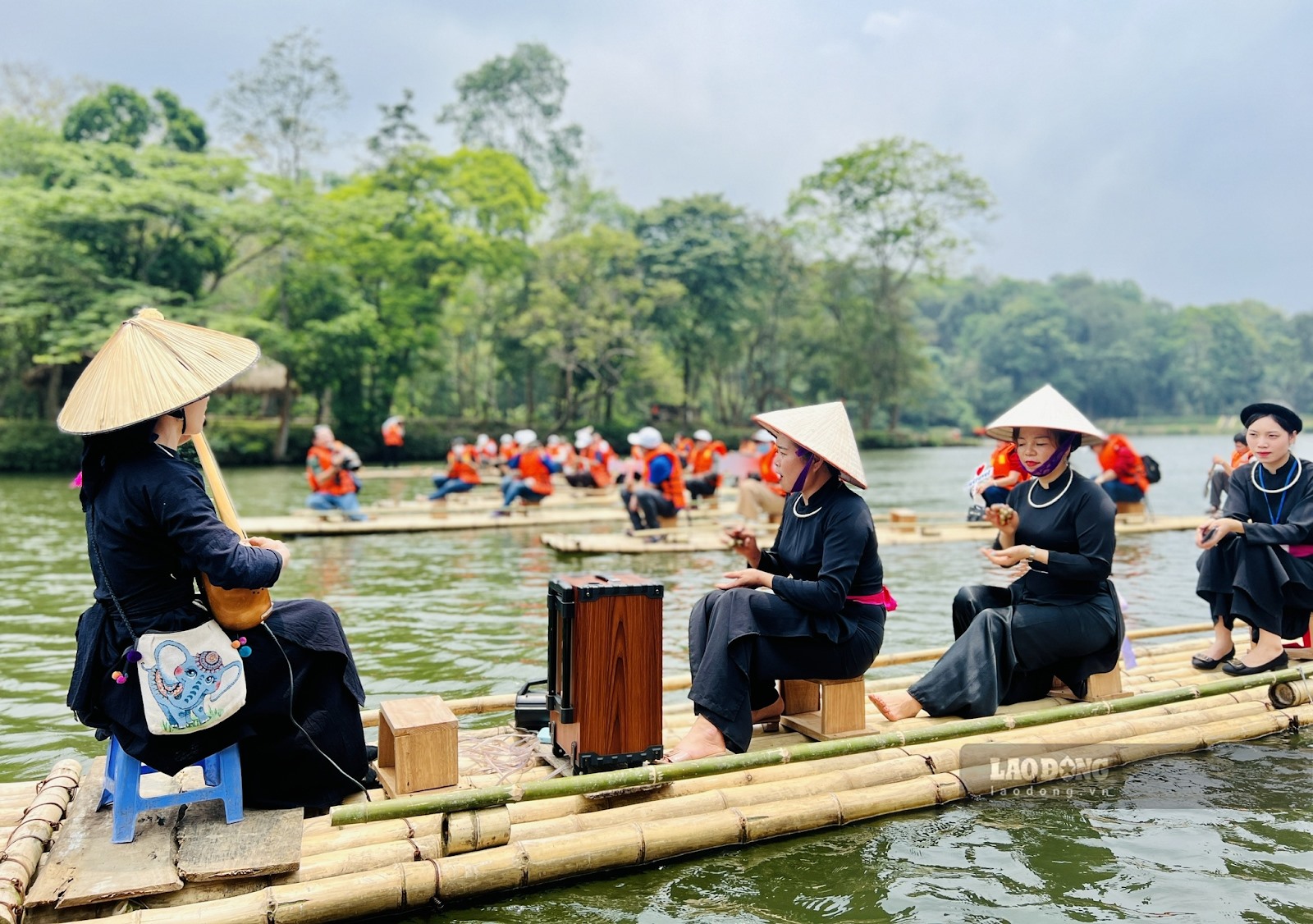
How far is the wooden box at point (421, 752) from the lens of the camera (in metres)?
3.92

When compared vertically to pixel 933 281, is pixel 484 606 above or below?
below

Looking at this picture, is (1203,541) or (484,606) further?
(484,606)

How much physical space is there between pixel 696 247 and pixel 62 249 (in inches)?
915

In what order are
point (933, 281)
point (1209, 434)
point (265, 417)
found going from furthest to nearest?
point (1209, 434) → point (933, 281) → point (265, 417)

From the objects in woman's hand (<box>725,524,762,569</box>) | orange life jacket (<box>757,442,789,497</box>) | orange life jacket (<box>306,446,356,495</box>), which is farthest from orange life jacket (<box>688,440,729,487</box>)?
woman's hand (<box>725,524,762,569</box>)

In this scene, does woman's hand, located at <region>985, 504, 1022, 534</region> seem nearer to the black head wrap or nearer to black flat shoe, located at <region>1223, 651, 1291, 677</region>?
the black head wrap

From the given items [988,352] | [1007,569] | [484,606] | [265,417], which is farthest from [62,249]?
[988,352]

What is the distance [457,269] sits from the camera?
34.8 metres

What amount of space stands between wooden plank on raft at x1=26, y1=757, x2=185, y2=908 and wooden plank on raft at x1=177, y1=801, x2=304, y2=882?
0.05m

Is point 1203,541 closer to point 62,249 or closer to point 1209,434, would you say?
point 62,249

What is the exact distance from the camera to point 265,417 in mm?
34469

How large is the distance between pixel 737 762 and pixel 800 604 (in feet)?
2.47

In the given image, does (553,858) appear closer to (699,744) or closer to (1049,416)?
(699,744)

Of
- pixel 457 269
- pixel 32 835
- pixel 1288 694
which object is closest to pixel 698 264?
pixel 457 269
